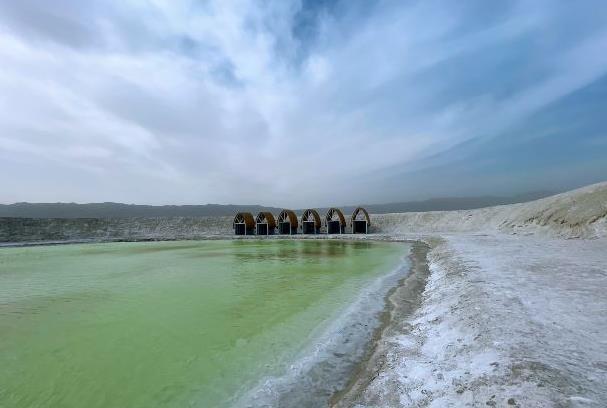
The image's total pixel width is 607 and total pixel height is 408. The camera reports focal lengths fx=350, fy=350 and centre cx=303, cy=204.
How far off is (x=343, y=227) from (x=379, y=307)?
46.0 meters

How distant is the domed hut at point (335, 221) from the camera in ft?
179

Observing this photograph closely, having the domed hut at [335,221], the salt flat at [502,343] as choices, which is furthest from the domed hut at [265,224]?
the salt flat at [502,343]

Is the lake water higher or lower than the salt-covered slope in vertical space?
lower

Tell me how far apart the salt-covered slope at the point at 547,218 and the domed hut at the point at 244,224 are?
2434cm

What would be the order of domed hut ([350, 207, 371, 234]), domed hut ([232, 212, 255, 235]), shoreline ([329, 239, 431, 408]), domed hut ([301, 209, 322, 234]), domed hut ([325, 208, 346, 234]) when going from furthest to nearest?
domed hut ([232, 212, 255, 235]) → domed hut ([301, 209, 322, 234]) → domed hut ([325, 208, 346, 234]) → domed hut ([350, 207, 371, 234]) → shoreline ([329, 239, 431, 408])

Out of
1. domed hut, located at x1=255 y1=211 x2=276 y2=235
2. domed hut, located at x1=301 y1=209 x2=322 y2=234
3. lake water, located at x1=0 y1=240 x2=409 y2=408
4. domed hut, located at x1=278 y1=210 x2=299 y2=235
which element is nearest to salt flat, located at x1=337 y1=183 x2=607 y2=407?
lake water, located at x1=0 y1=240 x2=409 y2=408

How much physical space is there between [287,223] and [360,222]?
40.1 feet

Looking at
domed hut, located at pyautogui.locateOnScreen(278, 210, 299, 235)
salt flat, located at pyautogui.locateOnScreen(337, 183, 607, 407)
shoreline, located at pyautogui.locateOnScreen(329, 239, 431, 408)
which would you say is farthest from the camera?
domed hut, located at pyautogui.locateOnScreen(278, 210, 299, 235)

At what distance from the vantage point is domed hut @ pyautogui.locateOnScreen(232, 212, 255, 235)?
194ft

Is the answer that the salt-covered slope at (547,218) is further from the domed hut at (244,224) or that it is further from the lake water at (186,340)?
the domed hut at (244,224)

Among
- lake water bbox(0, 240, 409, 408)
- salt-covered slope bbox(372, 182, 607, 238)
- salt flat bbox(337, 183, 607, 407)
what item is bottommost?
lake water bbox(0, 240, 409, 408)

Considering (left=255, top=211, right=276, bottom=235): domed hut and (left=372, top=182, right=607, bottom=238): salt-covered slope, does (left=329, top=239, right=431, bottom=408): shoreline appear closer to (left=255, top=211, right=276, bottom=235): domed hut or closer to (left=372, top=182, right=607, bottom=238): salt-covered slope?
(left=372, top=182, right=607, bottom=238): salt-covered slope

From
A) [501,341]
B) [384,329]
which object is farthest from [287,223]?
[501,341]

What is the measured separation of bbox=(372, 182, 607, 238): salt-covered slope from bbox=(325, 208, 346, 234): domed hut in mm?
8810
